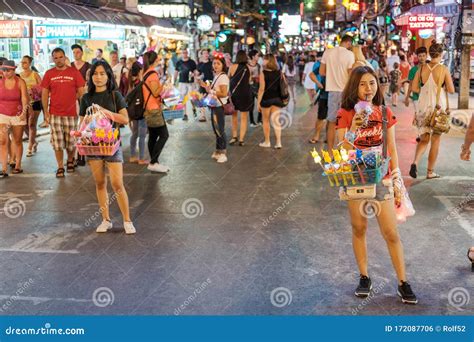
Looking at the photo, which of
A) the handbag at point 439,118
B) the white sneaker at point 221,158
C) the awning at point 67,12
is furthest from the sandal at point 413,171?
the awning at point 67,12

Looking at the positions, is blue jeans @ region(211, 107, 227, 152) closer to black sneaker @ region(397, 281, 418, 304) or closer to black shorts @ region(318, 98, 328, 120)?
black shorts @ region(318, 98, 328, 120)

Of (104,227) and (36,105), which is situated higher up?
(36,105)

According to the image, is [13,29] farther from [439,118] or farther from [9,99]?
[439,118]

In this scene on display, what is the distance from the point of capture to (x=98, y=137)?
6.95 m

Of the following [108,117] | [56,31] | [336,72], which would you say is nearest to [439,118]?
[336,72]

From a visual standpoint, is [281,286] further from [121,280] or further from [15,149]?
[15,149]

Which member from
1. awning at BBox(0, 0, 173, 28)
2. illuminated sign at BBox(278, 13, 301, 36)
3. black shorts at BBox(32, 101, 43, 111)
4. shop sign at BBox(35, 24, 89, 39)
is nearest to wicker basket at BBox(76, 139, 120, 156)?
black shorts at BBox(32, 101, 43, 111)

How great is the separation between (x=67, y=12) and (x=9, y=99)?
786 cm

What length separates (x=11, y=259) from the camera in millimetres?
6641

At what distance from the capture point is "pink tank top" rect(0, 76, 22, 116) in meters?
10.7

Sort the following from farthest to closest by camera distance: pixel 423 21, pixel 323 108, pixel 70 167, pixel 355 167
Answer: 1. pixel 423 21
2. pixel 323 108
3. pixel 70 167
4. pixel 355 167

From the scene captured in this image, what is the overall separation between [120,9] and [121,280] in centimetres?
2057

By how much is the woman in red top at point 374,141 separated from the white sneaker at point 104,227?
10.5ft

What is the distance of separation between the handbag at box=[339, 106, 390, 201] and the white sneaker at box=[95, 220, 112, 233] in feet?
10.6
